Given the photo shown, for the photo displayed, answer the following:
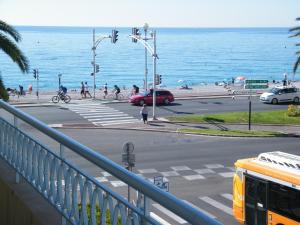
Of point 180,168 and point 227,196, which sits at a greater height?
point 180,168

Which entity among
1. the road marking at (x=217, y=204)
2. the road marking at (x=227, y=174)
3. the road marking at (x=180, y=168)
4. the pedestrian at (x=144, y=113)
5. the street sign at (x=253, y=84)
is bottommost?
the road marking at (x=217, y=204)

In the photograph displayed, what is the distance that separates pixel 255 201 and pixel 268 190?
27.8 inches

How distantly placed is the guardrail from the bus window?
8.60 meters

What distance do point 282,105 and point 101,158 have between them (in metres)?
49.1

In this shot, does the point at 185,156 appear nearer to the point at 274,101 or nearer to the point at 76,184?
the point at 76,184

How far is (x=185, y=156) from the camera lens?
26172mm

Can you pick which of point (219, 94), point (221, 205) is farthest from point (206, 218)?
point (219, 94)

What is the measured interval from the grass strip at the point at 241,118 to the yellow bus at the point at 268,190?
2311cm

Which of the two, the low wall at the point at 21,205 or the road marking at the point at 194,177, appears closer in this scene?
the low wall at the point at 21,205

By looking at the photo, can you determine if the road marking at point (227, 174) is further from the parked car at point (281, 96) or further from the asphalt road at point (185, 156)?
the parked car at point (281, 96)

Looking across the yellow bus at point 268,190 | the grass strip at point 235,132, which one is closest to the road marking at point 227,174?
the yellow bus at point 268,190

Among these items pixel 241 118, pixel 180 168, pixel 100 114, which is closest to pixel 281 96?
pixel 241 118

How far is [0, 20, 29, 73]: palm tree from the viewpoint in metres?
18.5

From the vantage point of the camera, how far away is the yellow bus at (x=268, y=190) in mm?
13422
